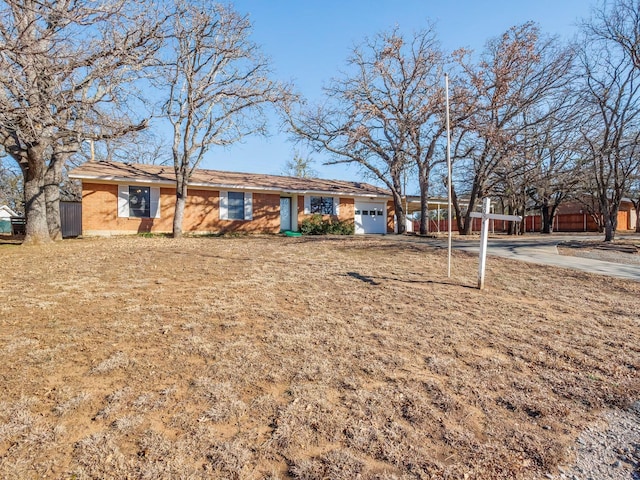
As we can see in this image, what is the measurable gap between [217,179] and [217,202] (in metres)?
1.15

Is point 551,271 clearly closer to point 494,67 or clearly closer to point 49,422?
→ point 49,422

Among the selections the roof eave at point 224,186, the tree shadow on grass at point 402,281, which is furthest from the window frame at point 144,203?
the tree shadow on grass at point 402,281

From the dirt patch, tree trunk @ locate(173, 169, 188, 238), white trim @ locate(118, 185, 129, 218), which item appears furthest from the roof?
the dirt patch

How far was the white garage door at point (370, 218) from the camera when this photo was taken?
19859 mm

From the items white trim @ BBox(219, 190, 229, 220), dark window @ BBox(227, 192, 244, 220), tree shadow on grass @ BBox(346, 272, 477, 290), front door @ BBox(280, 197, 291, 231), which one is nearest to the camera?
tree shadow on grass @ BBox(346, 272, 477, 290)

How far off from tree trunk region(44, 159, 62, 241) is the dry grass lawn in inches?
290

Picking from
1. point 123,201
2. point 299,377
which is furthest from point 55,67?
point 123,201

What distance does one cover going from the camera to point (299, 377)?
2969mm

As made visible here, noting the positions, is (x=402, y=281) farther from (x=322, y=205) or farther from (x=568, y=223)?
(x=568, y=223)

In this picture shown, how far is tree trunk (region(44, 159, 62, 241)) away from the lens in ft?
39.0

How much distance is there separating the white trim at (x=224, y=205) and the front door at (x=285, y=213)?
3003 millimetres

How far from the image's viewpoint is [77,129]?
316 inches

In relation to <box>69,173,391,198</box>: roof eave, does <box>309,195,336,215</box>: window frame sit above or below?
below

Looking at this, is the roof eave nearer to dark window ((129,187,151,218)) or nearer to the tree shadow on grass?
dark window ((129,187,151,218))
